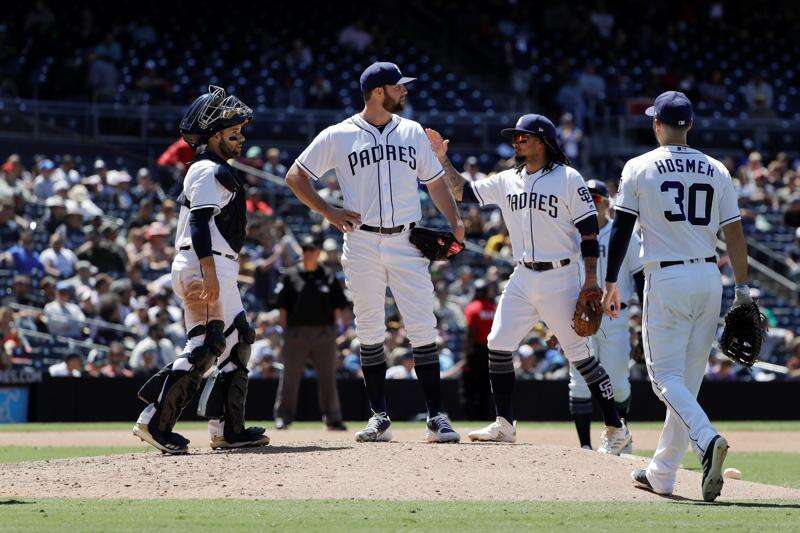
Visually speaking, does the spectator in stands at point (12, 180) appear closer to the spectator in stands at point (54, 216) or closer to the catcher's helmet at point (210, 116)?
the spectator in stands at point (54, 216)

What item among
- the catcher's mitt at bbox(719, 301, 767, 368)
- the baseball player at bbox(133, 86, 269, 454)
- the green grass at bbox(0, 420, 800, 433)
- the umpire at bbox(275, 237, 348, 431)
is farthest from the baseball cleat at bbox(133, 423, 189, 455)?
the umpire at bbox(275, 237, 348, 431)

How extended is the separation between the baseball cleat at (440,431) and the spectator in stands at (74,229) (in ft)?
35.6

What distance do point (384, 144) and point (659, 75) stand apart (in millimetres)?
20713

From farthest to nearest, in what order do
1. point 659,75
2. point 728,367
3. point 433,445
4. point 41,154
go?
point 659,75 → point 41,154 → point 728,367 → point 433,445

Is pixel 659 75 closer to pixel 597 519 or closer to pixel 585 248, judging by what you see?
pixel 585 248

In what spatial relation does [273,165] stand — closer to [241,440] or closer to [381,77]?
[381,77]

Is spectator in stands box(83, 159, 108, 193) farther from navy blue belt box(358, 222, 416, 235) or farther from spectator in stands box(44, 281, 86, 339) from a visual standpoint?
navy blue belt box(358, 222, 416, 235)

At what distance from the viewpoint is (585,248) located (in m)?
9.20

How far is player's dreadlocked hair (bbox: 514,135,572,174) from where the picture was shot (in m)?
9.41

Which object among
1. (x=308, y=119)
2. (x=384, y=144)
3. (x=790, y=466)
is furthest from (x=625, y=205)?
(x=308, y=119)

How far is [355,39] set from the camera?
2809 cm

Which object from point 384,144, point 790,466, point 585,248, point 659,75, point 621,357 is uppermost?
point 659,75

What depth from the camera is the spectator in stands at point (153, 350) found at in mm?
16281

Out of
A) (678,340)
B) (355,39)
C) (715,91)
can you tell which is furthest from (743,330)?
(715,91)
